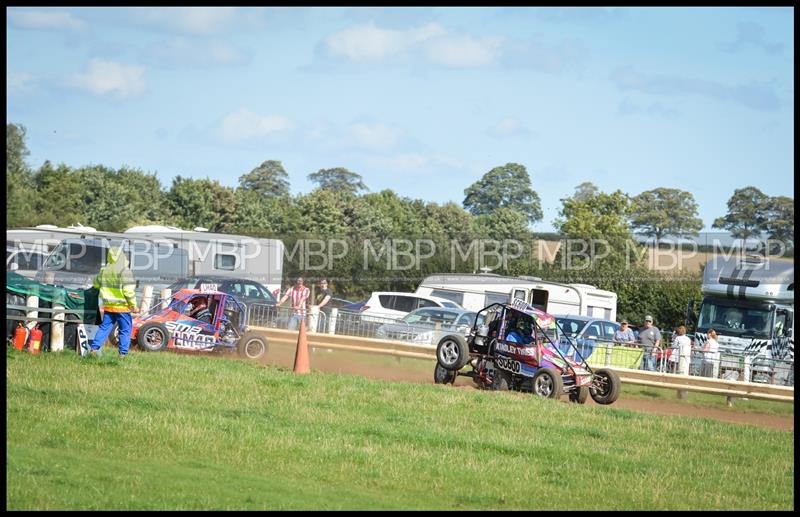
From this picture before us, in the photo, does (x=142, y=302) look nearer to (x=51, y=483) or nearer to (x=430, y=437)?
(x=430, y=437)

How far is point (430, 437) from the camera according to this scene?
46.2ft

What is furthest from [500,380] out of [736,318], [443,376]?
[736,318]

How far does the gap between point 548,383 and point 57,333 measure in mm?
8714

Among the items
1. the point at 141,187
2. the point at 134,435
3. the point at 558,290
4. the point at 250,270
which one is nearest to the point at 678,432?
the point at 134,435

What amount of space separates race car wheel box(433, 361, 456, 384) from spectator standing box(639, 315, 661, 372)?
6.06 metres

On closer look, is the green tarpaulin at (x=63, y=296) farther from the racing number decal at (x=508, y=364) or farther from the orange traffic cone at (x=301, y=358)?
the racing number decal at (x=508, y=364)

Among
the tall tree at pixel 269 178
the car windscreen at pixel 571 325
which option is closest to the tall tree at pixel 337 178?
the tall tree at pixel 269 178

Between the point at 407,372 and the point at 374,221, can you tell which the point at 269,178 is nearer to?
the point at 374,221

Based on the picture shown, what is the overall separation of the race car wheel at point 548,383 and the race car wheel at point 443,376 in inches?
71.3

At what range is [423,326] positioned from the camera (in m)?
26.9

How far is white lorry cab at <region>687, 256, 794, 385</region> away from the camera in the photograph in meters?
30.0

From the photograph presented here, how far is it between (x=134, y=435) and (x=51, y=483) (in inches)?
112

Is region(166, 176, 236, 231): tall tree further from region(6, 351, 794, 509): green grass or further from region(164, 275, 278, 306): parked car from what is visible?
region(6, 351, 794, 509): green grass

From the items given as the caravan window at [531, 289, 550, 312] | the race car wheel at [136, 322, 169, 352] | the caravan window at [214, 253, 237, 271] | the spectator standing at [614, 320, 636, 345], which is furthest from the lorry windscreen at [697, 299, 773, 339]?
the race car wheel at [136, 322, 169, 352]
